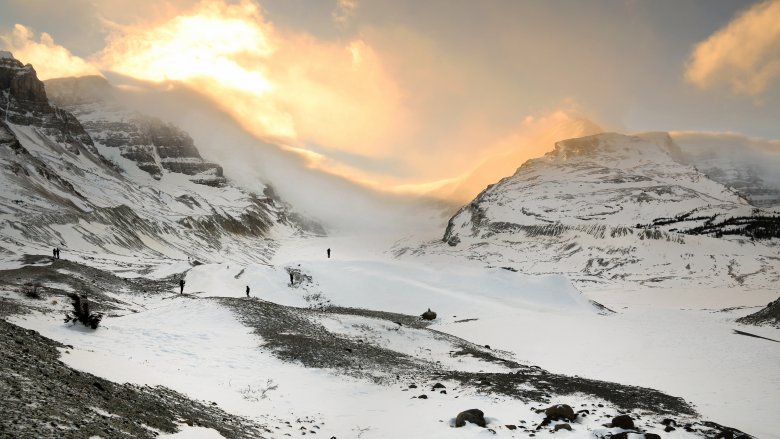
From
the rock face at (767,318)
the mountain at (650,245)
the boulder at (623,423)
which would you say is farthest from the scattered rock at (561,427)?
the mountain at (650,245)

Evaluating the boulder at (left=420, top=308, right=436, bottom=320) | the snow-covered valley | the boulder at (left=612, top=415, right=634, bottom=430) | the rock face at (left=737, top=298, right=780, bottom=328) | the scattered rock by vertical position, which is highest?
the rock face at (left=737, top=298, right=780, bottom=328)

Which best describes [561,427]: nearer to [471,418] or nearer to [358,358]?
[471,418]

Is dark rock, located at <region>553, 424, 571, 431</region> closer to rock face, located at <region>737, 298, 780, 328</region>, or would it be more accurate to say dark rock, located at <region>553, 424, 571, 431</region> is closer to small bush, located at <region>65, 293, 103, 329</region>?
small bush, located at <region>65, 293, 103, 329</region>

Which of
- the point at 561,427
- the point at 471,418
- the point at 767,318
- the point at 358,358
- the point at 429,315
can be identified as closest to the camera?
the point at 561,427

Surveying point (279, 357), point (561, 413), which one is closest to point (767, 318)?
point (561, 413)

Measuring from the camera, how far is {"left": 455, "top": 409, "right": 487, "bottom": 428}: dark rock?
15186mm

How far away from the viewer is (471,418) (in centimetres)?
1533

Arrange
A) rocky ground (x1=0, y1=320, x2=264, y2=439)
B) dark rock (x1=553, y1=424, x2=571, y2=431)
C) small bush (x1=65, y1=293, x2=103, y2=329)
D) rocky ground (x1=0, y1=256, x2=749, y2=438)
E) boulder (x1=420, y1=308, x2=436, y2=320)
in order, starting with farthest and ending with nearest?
1. boulder (x1=420, y1=308, x2=436, y2=320)
2. small bush (x1=65, y1=293, x2=103, y2=329)
3. dark rock (x1=553, y1=424, x2=571, y2=431)
4. rocky ground (x1=0, y1=256, x2=749, y2=438)
5. rocky ground (x1=0, y1=320, x2=264, y2=439)

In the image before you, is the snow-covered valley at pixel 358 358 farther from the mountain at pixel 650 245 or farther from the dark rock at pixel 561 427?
the mountain at pixel 650 245

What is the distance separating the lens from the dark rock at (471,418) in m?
15.2

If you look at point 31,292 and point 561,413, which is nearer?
point 561,413

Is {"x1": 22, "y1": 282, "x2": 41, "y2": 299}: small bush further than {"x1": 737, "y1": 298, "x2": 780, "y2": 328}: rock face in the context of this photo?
No

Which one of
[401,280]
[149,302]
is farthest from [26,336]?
[401,280]

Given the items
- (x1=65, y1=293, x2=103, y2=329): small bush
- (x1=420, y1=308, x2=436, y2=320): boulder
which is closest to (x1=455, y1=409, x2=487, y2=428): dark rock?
(x1=65, y1=293, x2=103, y2=329): small bush
